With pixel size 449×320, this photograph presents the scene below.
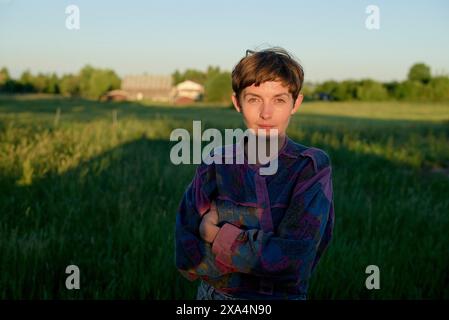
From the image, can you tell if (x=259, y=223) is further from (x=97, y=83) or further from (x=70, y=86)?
(x=70, y=86)

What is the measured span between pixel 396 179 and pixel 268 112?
17.7ft

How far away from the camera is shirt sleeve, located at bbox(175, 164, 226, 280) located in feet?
4.61

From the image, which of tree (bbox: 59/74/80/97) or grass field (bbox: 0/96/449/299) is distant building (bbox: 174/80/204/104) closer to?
tree (bbox: 59/74/80/97)

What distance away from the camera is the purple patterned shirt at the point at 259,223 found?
1.32 m

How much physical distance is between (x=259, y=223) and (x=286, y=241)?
10 centimetres

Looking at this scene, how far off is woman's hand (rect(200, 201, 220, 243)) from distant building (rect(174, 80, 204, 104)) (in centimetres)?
6257

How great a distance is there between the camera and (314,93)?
171 ft

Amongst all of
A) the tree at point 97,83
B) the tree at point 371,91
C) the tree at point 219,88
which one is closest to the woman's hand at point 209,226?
the tree at point 371,91

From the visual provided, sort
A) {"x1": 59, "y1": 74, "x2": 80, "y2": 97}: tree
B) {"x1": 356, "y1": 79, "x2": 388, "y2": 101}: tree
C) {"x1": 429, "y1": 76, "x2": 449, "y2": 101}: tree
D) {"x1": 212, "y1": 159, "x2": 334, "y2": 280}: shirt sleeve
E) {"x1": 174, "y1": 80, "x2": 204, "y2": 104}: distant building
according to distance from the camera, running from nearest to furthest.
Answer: {"x1": 212, "y1": 159, "x2": 334, "y2": 280}: shirt sleeve, {"x1": 429, "y1": 76, "x2": 449, "y2": 101}: tree, {"x1": 356, "y1": 79, "x2": 388, "y2": 101}: tree, {"x1": 174, "y1": 80, "x2": 204, "y2": 104}: distant building, {"x1": 59, "y1": 74, "x2": 80, "y2": 97}: tree

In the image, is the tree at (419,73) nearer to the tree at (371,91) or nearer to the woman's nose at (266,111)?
the tree at (371,91)

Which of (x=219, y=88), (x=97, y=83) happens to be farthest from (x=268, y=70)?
(x=97, y=83)

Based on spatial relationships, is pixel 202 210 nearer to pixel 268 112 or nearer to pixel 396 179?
pixel 268 112

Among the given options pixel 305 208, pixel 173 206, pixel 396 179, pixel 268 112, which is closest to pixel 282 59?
pixel 268 112

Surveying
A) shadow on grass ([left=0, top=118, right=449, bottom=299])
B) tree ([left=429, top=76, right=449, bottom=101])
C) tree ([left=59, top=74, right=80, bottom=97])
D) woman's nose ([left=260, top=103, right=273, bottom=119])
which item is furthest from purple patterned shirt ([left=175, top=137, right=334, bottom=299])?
tree ([left=59, top=74, right=80, bottom=97])
